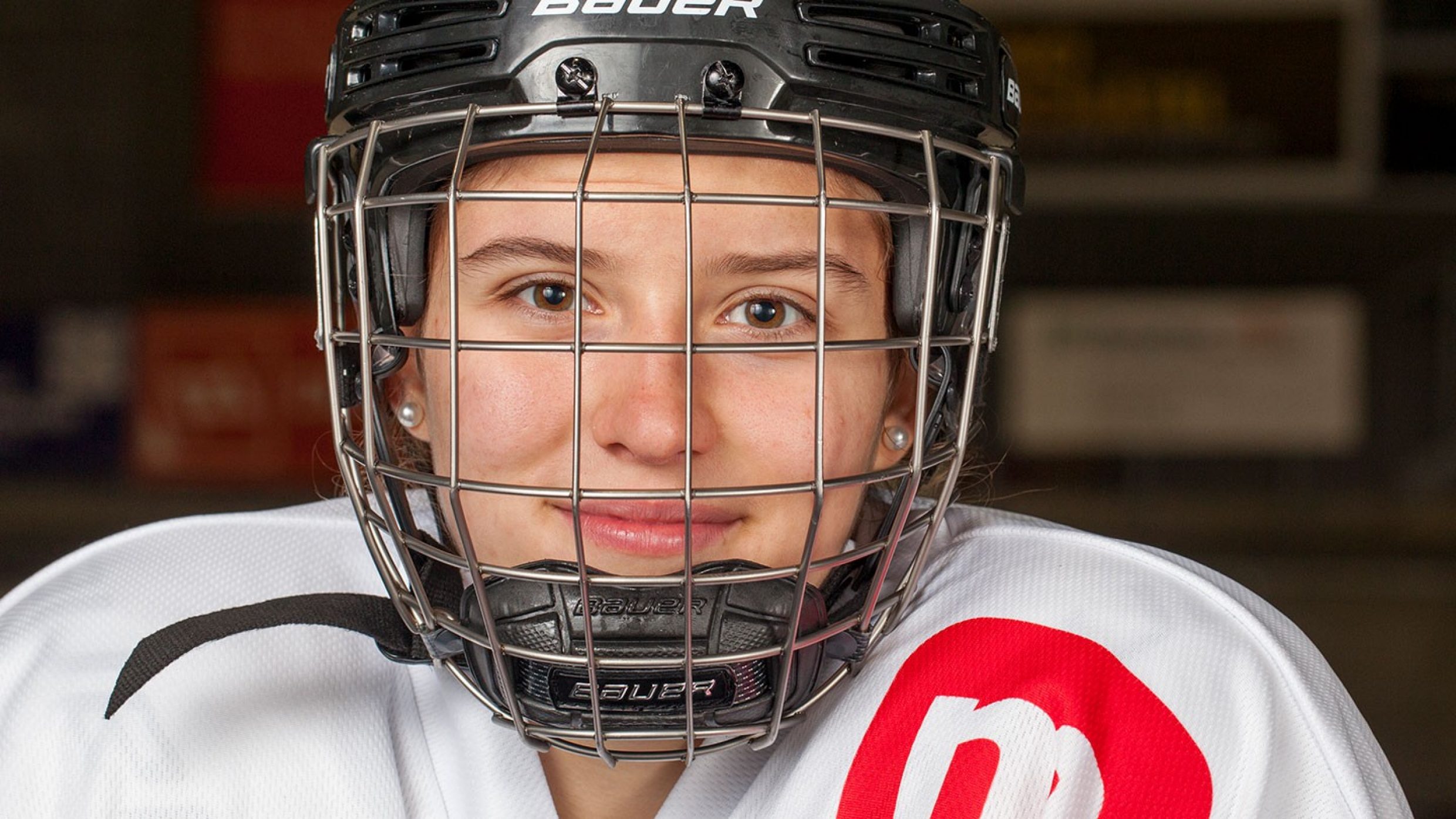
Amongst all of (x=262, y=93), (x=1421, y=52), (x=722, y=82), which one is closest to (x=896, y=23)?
(x=722, y=82)

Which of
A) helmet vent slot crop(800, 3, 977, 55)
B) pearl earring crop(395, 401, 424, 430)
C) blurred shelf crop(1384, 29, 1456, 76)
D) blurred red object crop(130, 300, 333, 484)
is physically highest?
blurred shelf crop(1384, 29, 1456, 76)

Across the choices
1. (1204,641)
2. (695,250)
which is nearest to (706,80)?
(695,250)

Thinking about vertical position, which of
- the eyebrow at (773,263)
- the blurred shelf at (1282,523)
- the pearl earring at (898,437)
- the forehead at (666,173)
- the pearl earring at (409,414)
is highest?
the forehead at (666,173)

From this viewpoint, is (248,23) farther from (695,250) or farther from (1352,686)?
(695,250)

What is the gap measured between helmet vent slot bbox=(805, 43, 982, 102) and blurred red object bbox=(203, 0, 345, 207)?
3.86 m

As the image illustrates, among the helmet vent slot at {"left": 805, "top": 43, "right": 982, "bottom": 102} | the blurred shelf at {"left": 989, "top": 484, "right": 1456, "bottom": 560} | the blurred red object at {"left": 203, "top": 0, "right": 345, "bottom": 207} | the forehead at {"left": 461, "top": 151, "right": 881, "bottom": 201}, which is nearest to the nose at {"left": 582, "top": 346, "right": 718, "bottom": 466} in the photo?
the forehead at {"left": 461, "top": 151, "right": 881, "bottom": 201}

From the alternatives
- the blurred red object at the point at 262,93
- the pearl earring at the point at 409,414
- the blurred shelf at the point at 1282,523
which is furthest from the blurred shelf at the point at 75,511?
the pearl earring at the point at 409,414

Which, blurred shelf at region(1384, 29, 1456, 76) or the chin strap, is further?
blurred shelf at region(1384, 29, 1456, 76)

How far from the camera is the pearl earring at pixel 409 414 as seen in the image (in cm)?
118

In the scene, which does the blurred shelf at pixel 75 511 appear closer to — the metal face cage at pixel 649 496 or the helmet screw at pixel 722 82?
the metal face cage at pixel 649 496

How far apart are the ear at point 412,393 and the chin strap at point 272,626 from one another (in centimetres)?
15

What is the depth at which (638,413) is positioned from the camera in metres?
0.97

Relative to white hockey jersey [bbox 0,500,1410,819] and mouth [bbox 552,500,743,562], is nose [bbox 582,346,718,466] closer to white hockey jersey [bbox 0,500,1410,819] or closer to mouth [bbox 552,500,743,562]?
mouth [bbox 552,500,743,562]

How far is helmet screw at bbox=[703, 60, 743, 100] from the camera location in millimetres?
986
